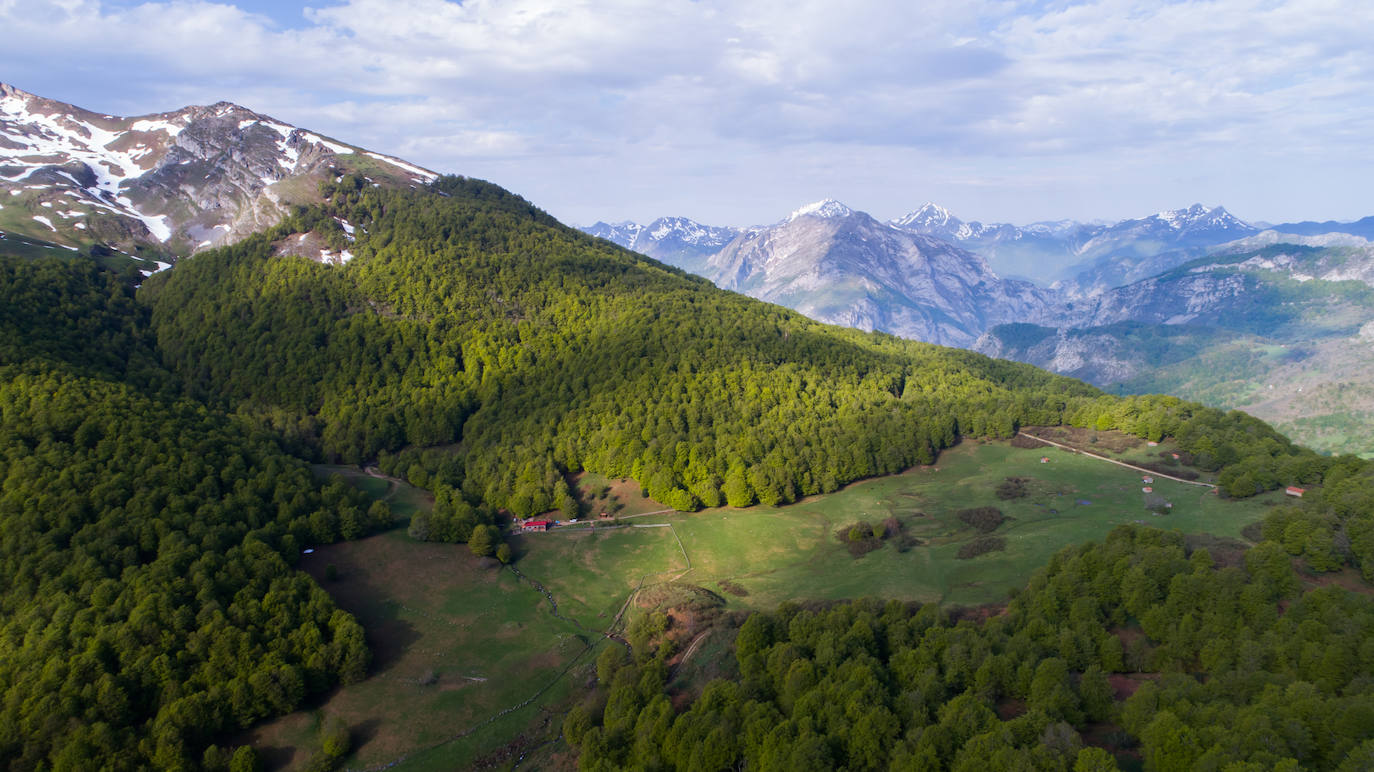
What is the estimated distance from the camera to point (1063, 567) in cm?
6269

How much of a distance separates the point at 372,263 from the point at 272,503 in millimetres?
83798

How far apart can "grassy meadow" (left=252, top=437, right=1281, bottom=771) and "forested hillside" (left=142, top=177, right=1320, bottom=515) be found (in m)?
7.05

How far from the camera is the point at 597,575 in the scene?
87500 millimetres

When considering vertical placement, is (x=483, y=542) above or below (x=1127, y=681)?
below

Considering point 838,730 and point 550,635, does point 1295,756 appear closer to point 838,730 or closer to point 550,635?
point 838,730

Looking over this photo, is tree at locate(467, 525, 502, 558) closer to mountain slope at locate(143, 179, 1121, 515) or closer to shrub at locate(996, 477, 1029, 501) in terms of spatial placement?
mountain slope at locate(143, 179, 1121, 515)

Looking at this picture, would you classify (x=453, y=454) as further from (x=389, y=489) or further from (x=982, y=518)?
(x=982, y=518)

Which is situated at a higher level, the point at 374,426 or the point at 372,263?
the point at 372,263

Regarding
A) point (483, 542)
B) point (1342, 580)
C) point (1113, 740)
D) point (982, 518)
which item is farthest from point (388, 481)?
point (1342, 580)

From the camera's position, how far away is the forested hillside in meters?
108

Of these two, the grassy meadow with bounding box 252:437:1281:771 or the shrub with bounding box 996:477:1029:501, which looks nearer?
the grassy meadow with bounding box 252:437:1281:771

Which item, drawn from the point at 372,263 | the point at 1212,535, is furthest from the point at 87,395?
the point at 1212,535

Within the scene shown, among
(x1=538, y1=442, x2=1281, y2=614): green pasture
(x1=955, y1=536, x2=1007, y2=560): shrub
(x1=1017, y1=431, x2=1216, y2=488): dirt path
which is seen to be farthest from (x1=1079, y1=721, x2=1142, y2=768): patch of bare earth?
(x1=1017, y1=431, x2=1216, y2=488): dirt path

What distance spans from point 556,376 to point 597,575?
5348cm
